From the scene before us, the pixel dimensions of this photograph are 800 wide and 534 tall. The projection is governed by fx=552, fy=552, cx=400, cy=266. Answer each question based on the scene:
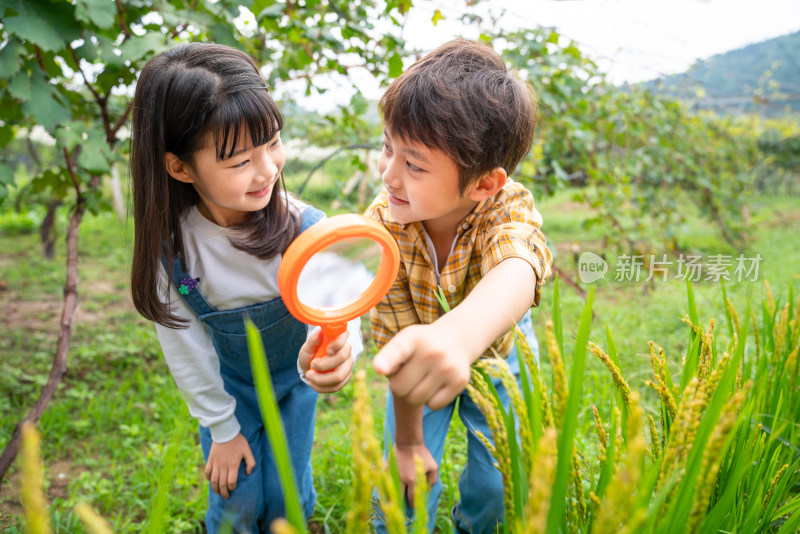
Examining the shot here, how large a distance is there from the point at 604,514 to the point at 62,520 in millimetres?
1867

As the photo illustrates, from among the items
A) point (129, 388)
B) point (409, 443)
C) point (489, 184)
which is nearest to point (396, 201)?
point (489, 184)

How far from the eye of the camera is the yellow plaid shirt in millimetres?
1155

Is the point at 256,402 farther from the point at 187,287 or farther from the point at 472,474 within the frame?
the point at 472,474

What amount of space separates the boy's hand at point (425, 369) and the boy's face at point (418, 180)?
605 mm

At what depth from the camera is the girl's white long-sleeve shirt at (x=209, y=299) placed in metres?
1.46

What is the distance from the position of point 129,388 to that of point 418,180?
2.30 meters

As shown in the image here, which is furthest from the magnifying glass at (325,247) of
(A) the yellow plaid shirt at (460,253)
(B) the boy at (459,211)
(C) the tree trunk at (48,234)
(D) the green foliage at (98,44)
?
(C) the tree trunk at (48,234)

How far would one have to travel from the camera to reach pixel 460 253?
1.37 m

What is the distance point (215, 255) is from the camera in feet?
4.84

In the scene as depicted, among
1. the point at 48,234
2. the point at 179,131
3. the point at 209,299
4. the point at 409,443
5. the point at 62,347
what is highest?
the point at 179,131

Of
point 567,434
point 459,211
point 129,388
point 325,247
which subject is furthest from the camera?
point 129,388

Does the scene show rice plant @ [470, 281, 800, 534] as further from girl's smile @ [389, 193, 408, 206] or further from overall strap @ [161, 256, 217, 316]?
overall strap @ [161, 256, 217, 316]

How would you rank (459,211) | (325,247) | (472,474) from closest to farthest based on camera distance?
(325,247)
(459,211)
(472,474)

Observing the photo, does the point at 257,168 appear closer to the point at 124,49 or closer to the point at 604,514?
the point at 124,49
